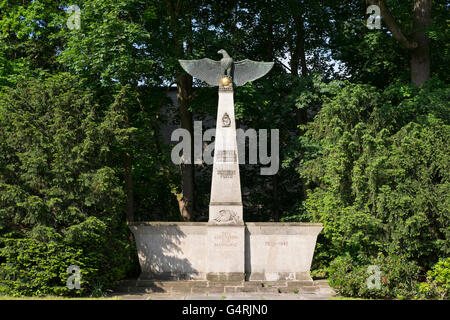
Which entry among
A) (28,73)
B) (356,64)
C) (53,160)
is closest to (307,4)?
(356,64)

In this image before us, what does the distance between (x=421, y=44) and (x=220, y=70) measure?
8895mm

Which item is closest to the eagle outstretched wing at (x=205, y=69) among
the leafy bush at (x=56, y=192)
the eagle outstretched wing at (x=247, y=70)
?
the eagle outstretched wing at (x=247, y=70)

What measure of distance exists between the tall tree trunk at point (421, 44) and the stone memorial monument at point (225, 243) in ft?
27.2

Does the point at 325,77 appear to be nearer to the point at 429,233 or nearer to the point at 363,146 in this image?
the point at 363,146

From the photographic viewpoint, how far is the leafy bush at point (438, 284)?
12508 mm

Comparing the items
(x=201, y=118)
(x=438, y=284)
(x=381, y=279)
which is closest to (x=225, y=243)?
(x=381, y=279)

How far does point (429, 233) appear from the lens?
13625mm

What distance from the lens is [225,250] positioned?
47.6ft

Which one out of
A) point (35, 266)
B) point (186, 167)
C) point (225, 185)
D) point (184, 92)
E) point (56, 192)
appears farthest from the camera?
point (184, 92)

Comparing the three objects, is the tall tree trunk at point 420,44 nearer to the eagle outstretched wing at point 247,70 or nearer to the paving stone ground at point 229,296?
the eagle outstretched wing at point 247,70

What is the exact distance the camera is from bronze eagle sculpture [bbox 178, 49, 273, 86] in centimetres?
1555

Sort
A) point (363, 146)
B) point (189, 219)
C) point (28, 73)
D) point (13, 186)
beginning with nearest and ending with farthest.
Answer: point (13, 186), point (363, 146), point (28, 73), point (189, 219)

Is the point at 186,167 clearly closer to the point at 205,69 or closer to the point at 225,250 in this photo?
the point at 205,69

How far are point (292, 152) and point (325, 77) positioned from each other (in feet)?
18.1
